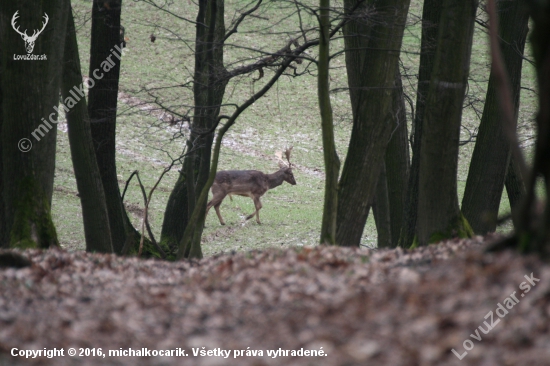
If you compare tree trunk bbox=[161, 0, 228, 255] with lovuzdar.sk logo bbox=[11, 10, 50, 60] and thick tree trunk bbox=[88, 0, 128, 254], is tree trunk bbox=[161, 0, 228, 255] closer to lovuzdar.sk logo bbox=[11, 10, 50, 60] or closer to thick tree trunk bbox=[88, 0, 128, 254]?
thick tree trunk bbox=[88, 0, 128, 254]

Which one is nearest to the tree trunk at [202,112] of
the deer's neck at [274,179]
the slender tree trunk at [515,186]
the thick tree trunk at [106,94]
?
the thick tree trunk at [106,94]

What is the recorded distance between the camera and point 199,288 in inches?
177

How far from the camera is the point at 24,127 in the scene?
23.0 feet

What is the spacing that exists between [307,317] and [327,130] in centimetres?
326

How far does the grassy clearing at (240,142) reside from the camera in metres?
12.8

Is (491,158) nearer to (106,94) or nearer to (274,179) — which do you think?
(106,94)

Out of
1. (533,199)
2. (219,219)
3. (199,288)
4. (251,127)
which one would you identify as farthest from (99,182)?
(251,127)

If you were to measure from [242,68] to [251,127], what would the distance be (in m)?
20.3

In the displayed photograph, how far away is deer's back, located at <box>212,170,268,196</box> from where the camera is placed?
1839 centimetres

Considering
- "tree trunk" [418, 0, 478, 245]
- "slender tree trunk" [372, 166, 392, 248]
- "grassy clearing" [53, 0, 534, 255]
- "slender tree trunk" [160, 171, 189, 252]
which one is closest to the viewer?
"tree trunk" [418, 0, 478, 245]

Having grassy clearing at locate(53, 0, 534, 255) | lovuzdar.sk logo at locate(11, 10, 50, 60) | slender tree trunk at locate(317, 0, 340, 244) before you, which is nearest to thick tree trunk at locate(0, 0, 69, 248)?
lovuzdar.sk logo at locate(11, 10, 50, 60)

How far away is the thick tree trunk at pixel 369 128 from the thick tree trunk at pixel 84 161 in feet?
11.8

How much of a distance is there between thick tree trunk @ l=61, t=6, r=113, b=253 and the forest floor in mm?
4044

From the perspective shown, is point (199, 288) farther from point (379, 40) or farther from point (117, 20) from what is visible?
point (117, 20)
